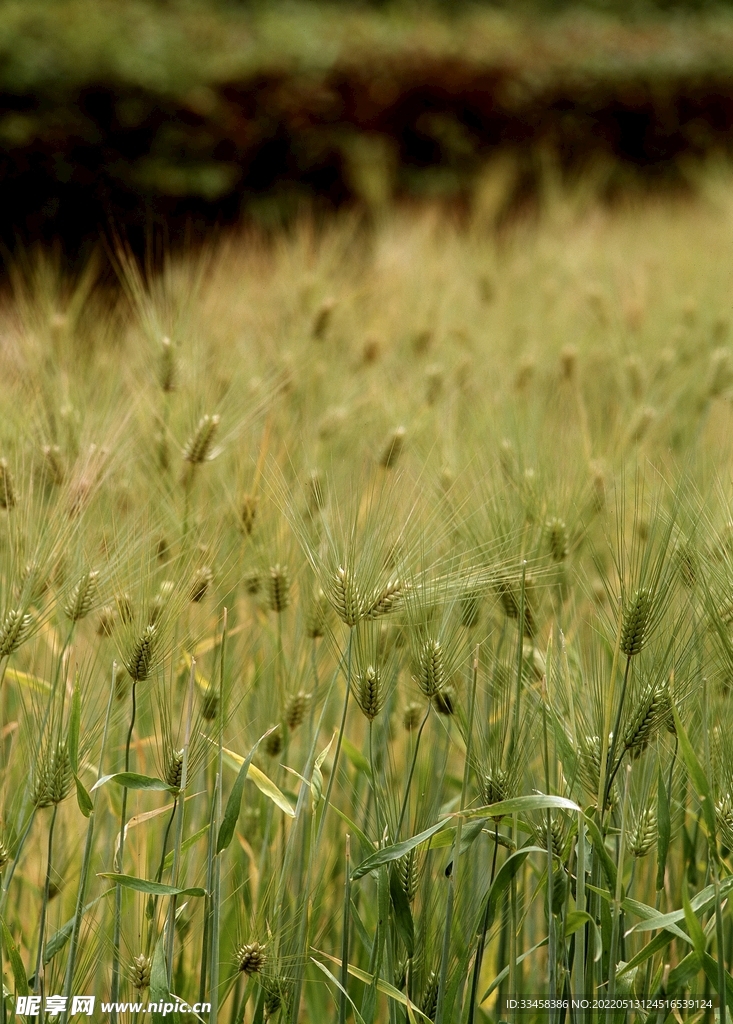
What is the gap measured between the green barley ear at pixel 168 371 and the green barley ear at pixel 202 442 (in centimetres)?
19

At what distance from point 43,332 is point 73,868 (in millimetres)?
897

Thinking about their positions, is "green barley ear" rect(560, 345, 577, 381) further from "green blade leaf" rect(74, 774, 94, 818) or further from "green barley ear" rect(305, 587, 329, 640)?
"green blade leaf" rect(74, 774, 94, 818)

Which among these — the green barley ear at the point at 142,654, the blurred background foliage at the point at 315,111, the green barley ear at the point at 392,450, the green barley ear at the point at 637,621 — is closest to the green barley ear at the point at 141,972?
the green barley ear at the point at 142,654

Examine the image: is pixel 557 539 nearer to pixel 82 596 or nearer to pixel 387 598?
pixel 387 598

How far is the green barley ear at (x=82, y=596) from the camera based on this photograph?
0.83 m

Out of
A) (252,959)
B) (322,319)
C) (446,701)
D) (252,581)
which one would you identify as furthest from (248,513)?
(322,319)

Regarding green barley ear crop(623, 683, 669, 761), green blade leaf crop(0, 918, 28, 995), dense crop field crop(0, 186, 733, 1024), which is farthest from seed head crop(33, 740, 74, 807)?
green barley ear crop(623, 683, 669, 761)

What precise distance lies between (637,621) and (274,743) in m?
0.38

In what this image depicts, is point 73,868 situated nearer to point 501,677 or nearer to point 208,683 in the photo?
point 208,683

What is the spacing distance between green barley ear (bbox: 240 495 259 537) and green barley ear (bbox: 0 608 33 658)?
0.28 metres

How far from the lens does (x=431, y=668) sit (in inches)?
31.4

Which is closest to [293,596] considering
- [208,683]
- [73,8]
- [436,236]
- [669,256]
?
[208,683]

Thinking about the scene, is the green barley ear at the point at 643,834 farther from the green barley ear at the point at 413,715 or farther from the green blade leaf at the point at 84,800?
the green blade leaf at the point at 84,800

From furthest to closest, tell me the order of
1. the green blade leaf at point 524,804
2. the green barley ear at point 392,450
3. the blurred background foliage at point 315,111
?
1. the blurred background foliage at point 315,111
2. the green barley ear at point 392,450
3. the green blade leaf at point 524,804
